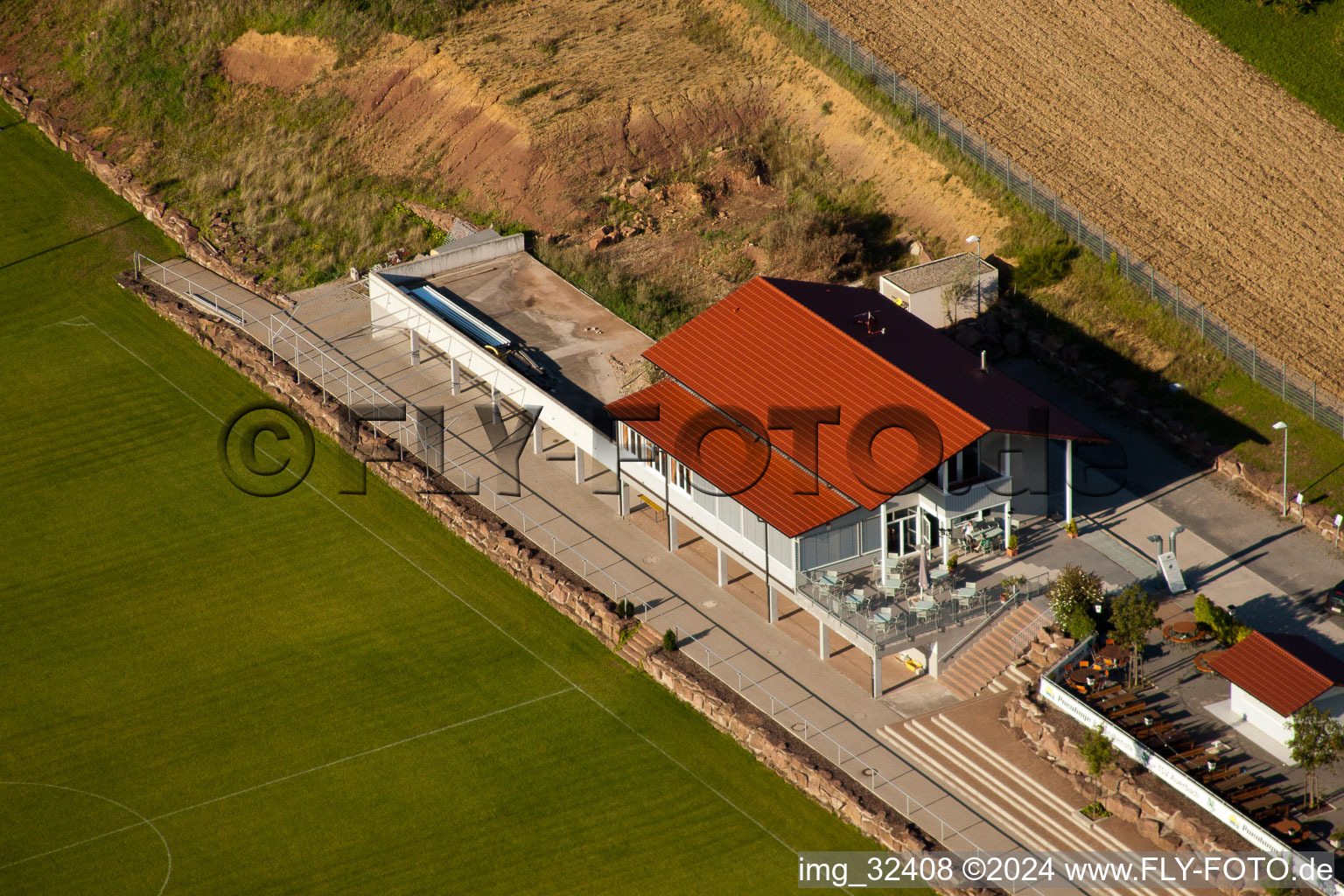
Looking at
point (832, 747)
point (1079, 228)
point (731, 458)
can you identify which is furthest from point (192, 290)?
point (832, 747)

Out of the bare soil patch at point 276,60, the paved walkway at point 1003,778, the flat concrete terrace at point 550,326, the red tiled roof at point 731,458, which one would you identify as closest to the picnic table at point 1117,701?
the paved walkway at point 1003,778

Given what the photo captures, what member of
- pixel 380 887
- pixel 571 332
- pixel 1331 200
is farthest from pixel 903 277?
pixel 380 887

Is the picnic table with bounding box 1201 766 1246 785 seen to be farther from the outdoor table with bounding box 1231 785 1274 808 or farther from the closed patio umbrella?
the closed patio umbrella

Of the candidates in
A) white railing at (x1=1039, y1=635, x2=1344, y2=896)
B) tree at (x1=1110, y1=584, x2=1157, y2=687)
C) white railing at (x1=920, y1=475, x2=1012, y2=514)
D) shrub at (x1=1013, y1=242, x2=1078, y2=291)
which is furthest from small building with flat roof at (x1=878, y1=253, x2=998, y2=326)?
A: white railing at (x1=1039, y1=635, x2=1344, y2=896)

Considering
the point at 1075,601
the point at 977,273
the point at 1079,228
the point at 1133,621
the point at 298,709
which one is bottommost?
the point at 298,709

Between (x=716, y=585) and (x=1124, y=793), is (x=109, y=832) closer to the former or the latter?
(x=716, y=585)

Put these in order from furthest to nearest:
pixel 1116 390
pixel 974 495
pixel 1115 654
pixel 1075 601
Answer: pixel 1116 390
pixel 974 495
pixel 1075 601
pixel 1115 654

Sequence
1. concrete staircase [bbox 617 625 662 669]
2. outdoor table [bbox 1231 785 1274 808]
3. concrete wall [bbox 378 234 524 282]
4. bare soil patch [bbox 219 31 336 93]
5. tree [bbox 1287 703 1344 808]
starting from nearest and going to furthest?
tree [bbox 1287 703 1344 808] → outdoor table [bbox 1231 785 1274 808] → concrete staircase [bbox 617 625 662 669] → concrete wall [bbox 378 234 524 282] → bare soil patch [bbox 219 31 336 93]
